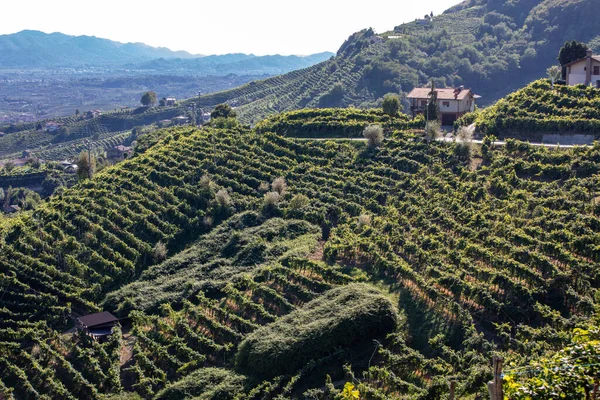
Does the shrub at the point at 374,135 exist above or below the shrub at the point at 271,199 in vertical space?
above

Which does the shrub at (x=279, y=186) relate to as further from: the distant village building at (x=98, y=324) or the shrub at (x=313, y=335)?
the shrub at (x=313, y=335)

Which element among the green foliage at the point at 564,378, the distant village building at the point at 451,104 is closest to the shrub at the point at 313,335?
the green foliage at the point at 564,378

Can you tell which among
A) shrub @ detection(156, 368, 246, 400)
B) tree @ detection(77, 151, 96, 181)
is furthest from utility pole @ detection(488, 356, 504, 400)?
tree @ detection(77, 151, 96, 181)

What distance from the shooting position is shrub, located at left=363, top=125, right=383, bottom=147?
49719 millimetres

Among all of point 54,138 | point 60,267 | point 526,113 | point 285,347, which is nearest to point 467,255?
point 285,347

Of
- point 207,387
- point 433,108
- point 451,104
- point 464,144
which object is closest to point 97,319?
point 207,387

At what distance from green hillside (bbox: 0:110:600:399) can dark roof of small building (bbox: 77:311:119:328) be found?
88 cm

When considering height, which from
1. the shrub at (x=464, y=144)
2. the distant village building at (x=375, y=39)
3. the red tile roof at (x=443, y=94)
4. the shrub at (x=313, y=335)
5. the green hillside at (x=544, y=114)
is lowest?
the shrub at (x=313, y=335)

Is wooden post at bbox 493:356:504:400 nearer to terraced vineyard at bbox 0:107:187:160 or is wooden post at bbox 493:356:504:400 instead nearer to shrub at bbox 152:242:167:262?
shrub at bbox 152:242:167:262

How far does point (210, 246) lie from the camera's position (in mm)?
40938

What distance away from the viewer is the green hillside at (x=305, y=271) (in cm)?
2712

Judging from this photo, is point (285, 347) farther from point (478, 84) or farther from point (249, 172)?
point (478, 84)

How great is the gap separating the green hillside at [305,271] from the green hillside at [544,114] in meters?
4.24

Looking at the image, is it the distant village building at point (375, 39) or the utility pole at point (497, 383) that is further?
the distant village building at point (375, 39)
